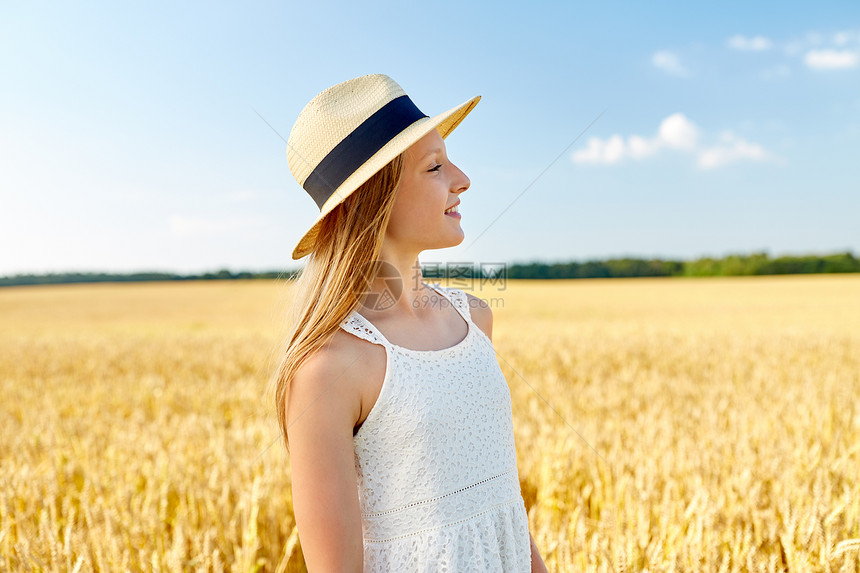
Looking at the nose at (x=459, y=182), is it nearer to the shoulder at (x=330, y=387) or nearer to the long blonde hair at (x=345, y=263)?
the long blonde hair at (x=345, y=263)

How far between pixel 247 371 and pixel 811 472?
688 cm

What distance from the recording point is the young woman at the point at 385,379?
4.13ft

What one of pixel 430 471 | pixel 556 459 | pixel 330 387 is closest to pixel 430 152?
pixel 330 387

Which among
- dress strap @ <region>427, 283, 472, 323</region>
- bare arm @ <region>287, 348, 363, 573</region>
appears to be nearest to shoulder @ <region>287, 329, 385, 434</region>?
bare arm @ <region>287, 348, 363, 573</region>

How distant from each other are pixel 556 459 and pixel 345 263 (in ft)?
7.12

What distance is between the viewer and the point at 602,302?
2431 cm

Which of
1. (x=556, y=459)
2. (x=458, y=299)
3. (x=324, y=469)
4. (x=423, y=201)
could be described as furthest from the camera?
(x=556, y=459)

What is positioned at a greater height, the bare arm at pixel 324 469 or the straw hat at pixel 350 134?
the straw hat at pixel 350 134

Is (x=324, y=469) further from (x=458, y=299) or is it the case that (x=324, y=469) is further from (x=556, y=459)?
(x=556, y=459)

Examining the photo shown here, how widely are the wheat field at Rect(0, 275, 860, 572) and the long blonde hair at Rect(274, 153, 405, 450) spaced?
11 cm

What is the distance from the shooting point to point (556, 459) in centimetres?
316

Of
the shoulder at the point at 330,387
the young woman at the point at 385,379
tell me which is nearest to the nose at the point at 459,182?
the young woman at the point at 385,379

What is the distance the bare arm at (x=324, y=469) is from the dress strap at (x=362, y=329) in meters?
0.11

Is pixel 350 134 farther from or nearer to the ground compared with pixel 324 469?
farther from the ground
